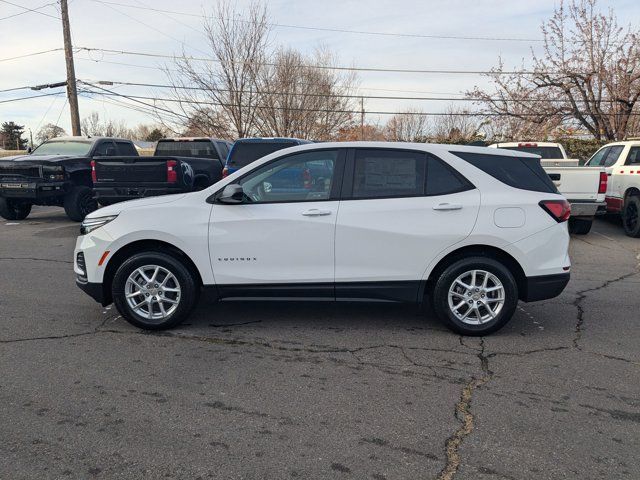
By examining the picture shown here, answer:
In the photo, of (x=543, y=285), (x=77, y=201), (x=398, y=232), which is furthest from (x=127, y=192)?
(x=543, y=285)

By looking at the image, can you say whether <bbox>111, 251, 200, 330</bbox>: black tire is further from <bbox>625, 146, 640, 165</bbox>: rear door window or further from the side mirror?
<bbox>625, 146, 640, 165</bbox>: rear door window

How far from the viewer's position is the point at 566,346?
4.73 m

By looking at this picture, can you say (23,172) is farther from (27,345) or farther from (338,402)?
(338,402)

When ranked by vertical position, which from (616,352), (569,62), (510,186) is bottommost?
(616,352)

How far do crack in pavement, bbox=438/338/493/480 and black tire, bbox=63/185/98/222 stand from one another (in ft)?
34.0

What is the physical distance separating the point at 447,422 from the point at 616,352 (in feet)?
6.94

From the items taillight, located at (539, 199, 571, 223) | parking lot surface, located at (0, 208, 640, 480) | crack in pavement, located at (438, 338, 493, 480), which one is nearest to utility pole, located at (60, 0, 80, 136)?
parking lot surface, located at (0, 208, 640, 480)

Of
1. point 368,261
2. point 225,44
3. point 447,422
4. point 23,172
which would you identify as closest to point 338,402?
point 447,422

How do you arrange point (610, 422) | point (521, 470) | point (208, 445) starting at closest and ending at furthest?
1. point (521, 470)
2. point (208, 445)
3. point (610, 422)

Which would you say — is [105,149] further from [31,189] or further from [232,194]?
[232,194]

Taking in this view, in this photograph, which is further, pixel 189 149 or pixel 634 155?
pixel 189 149

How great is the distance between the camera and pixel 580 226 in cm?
1133

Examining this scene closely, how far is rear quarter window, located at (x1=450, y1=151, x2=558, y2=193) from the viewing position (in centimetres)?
489

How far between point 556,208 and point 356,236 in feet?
5.84
